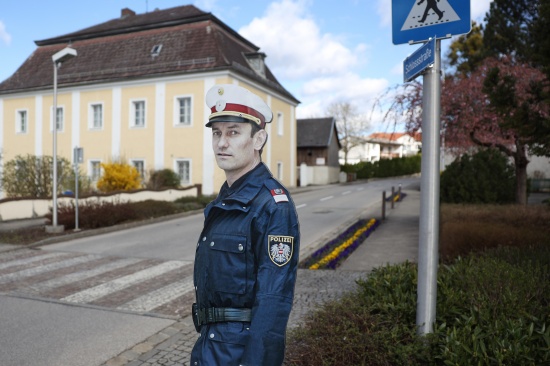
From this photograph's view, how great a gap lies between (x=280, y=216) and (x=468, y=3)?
88.1 inches

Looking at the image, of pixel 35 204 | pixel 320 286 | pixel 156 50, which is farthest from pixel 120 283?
pixel 156 50

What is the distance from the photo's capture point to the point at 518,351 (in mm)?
2619

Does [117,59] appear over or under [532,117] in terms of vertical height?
over

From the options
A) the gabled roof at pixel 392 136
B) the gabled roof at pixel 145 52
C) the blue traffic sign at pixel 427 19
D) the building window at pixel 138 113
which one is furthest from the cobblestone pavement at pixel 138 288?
the building window at pixel 138 113

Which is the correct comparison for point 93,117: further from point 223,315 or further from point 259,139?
point 223,315

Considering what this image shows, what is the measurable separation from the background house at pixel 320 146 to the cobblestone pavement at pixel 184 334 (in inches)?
1398

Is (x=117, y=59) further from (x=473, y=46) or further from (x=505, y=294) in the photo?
(x=505, y=294)

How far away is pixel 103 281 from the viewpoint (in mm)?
7184

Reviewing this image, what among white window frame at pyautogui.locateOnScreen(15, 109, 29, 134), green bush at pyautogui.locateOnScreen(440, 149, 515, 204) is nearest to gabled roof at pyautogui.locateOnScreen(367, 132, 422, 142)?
green bush at pyautogui.locateOnScreen(440, 149, 515, 204)

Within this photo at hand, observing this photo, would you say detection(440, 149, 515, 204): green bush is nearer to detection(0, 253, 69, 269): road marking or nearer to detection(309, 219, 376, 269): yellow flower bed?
detection(309, 219, 376, 269): yellow flower bed

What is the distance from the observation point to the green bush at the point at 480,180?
1530cm

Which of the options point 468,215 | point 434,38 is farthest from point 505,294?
point 468,215

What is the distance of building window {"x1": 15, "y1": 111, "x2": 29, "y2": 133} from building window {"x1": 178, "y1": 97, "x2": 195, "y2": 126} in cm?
1260

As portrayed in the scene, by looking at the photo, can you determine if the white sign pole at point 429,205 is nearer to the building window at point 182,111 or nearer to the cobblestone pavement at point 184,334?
the cobblestone pavement at point 184,334
